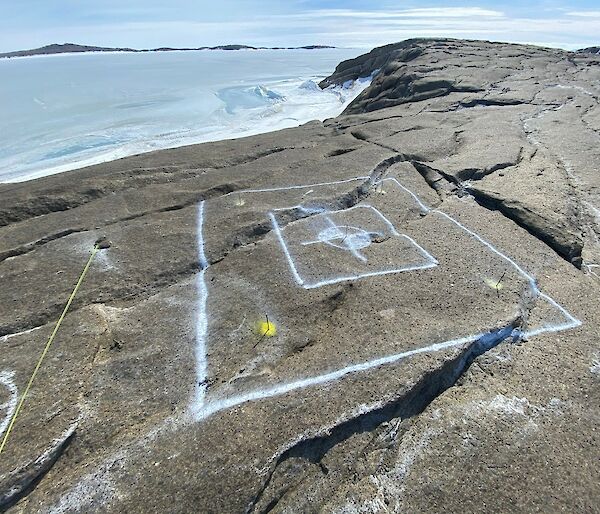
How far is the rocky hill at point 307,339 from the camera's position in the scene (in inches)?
97.2

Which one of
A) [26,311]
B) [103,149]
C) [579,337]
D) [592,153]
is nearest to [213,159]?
[26,311]

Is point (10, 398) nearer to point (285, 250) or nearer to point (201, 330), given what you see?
point (201, 330)

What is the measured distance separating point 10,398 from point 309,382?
1.89m

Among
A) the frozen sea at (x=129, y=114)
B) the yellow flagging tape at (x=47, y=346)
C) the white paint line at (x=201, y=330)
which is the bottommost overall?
the frozen sea at (x=129, y=114)

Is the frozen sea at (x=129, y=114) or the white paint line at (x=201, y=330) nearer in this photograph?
the white paint line at (x=201, y=330)

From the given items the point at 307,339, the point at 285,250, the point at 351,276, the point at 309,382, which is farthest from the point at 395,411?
the point at 285,250

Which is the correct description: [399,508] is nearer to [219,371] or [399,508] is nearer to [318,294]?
[219,371]

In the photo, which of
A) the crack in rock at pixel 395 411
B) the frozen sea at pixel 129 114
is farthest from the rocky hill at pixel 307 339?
the frozen sea at pixel 129 114

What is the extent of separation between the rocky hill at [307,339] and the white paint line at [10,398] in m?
0.02

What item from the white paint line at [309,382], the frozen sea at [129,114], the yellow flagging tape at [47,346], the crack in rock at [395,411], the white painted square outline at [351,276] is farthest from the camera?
the frozen sea at [129,114]

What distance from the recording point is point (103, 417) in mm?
2723

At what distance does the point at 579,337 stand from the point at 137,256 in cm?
380

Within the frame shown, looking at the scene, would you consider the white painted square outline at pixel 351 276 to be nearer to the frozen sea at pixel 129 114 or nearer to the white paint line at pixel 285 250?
the white paint line at pixel 285 250

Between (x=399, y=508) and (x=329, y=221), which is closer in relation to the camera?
(x=399, y=508)
